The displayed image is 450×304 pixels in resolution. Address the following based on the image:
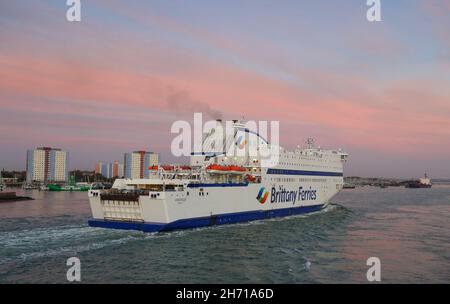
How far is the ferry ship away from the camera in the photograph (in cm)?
2412

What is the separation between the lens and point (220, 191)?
2788cm

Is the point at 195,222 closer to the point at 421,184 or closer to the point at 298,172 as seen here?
the point at 298,172

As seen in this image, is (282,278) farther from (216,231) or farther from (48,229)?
(48,229)

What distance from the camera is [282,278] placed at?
15773 millimetres

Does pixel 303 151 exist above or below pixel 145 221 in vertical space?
above

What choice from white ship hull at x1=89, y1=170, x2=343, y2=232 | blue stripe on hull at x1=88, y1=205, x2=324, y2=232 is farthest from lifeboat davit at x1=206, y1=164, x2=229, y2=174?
blue stripe on hull at x1=88, y1=205, x2=324, y2=232

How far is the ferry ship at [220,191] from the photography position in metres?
24.1

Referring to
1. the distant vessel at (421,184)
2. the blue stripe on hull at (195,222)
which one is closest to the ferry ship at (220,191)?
the blue stripe on hull at (195,222)

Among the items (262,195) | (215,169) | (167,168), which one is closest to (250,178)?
(262,195)

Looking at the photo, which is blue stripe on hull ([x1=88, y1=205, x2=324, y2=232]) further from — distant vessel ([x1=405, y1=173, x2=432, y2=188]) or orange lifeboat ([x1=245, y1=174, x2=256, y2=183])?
distant vessel ([x1=405, y1=173, x2=432, y2=188])

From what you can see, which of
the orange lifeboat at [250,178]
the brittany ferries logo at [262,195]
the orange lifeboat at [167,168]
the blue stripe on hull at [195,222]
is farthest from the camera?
the brittany ferries logo at [262,195]

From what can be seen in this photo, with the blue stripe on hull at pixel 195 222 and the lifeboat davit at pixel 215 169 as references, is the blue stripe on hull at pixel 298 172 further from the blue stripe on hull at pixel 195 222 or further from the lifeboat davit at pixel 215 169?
the lifeboat davit at pixel 215 169
